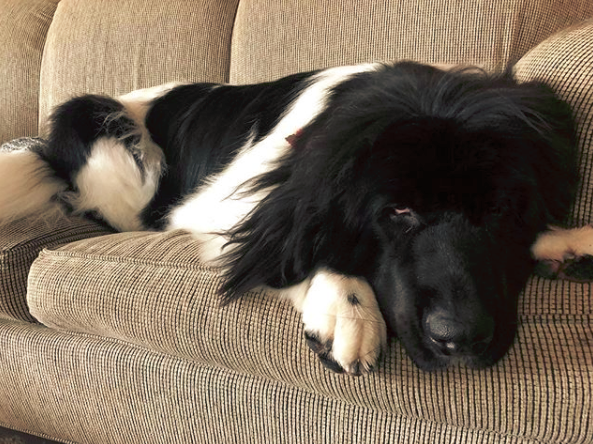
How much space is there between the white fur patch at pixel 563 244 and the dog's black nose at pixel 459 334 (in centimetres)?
26

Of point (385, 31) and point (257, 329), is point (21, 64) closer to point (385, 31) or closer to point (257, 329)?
point (385, 31)

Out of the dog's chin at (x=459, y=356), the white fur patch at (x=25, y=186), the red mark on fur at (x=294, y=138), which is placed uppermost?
the red mark on fur at (x=294, y=138)

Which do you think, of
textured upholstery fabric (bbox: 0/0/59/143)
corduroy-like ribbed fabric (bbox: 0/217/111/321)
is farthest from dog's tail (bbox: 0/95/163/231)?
textured upholstery fabric (bbox: 0/0/59/143)

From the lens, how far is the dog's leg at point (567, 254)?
1.00 meters

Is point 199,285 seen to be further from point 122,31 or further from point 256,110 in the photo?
point 122,31

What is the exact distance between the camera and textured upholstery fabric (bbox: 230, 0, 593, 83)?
76.6 inches

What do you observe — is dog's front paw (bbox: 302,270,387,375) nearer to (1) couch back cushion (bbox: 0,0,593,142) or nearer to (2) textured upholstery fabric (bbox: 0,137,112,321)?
(2) textured upholstery fabric (bbox: 0,137,112,321)

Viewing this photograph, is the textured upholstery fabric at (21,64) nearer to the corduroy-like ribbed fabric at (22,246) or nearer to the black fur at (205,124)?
the black fur at (205,124)

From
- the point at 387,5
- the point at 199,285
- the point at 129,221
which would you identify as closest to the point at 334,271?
the point at 199,285

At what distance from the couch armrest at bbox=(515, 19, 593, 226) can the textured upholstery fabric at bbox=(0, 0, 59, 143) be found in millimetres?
2862

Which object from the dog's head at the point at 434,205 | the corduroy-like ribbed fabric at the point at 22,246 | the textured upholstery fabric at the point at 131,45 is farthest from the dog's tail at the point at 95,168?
the dog's head at the point at 434,205

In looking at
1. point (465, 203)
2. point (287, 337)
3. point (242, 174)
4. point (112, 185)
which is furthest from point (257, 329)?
point (112, 185)

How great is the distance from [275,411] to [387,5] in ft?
5.55

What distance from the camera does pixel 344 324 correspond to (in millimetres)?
952
